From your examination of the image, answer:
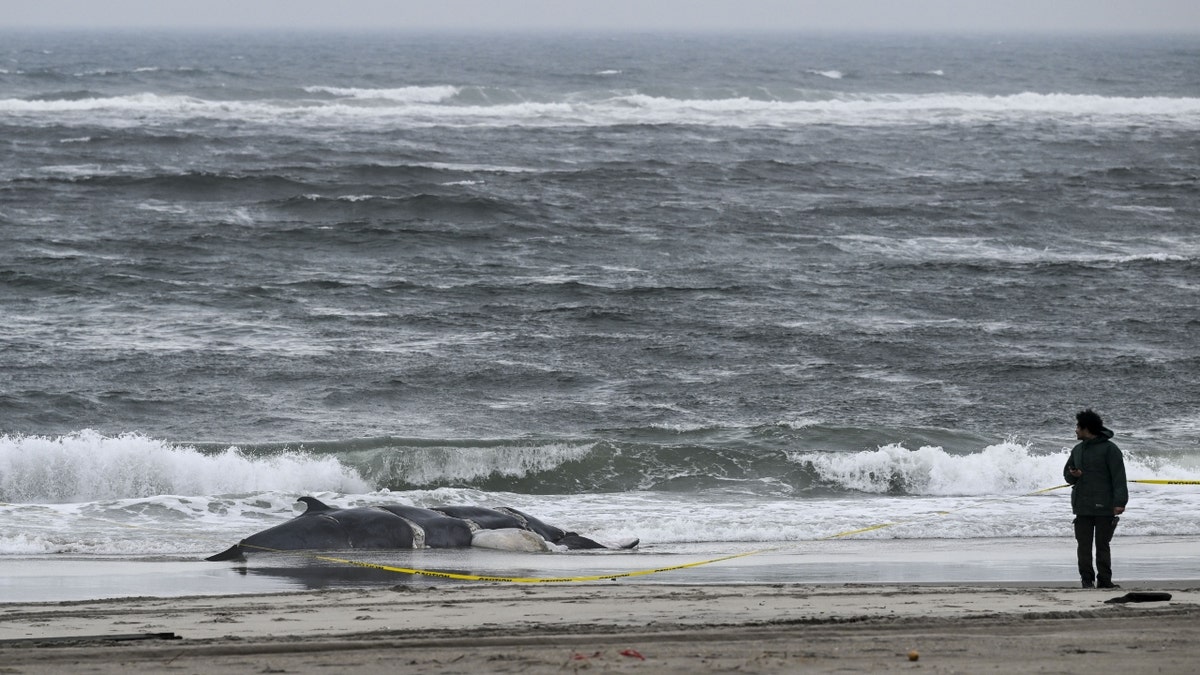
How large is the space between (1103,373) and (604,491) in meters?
7.32

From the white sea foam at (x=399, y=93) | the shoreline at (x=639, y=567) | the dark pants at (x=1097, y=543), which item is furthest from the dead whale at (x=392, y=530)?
the white sea foam at (x=399, y=93)

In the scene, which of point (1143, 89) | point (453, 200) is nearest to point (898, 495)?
point (453, 200)

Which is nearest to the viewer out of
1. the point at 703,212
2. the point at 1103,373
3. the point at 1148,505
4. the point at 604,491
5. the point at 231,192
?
the point at 1148,505

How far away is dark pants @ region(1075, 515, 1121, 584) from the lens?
8367mm

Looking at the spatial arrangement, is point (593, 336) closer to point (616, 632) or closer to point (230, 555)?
point (230, 555)

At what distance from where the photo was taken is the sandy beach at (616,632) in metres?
5.83

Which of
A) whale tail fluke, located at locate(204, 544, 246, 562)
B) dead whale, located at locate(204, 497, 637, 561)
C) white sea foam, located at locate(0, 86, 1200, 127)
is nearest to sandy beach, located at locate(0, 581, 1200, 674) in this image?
whale tail fluke, located at locate(204, 544, 246, 562)

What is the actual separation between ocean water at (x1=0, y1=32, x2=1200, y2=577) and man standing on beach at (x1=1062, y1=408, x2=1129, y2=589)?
2.74m

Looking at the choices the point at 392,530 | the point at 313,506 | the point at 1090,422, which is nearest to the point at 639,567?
the point at 392,530

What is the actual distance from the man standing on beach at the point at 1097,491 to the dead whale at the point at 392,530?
3.61 m

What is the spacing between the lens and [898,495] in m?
13.4

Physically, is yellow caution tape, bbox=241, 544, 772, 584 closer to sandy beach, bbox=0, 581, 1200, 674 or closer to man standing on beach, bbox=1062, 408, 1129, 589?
sandy beach, bbox=0, 581, 1200, 674

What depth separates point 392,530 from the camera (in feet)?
34.1

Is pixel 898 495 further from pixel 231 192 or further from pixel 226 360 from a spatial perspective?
pixel 231 192
